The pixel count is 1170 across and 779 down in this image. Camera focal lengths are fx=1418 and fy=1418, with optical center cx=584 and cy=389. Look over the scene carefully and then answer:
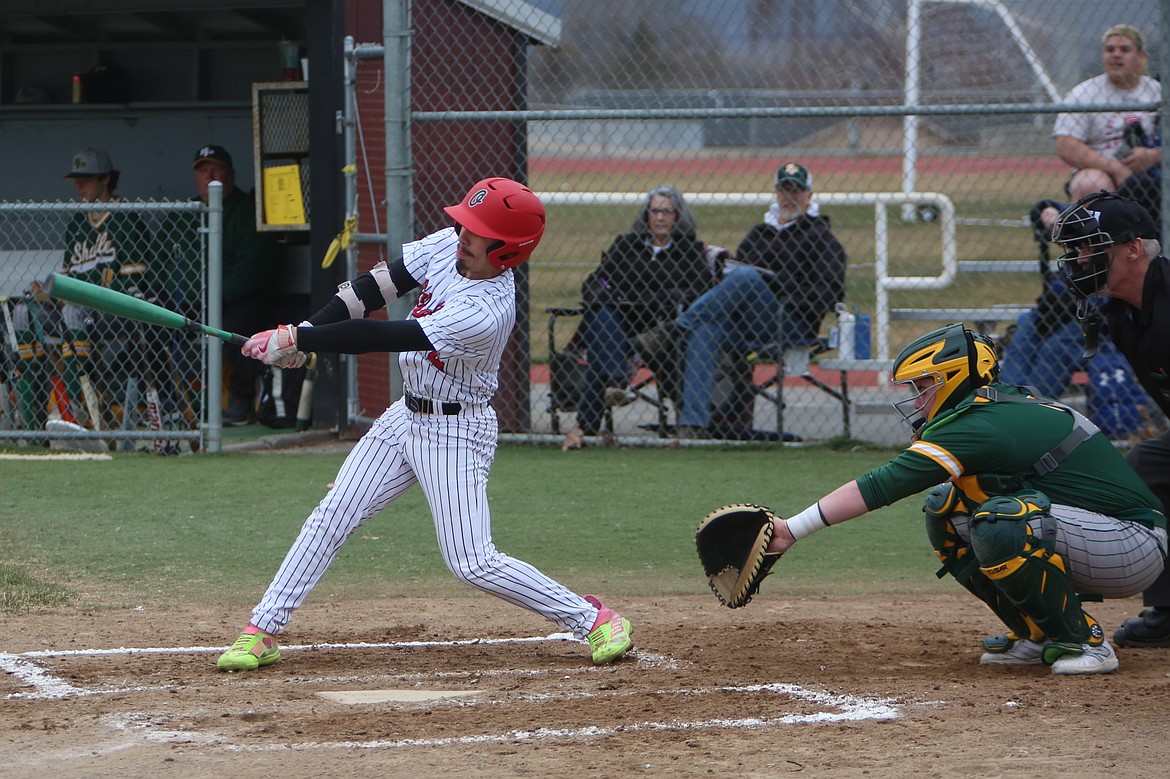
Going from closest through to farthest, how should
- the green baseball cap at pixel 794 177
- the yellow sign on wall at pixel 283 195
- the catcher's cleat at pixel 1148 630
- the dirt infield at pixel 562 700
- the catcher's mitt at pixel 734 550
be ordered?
1. the dirt infield at pixel 562 700
2. the catcher's mitt at pixel 734 550
3. the catcher's cleat at pixel 1148 630
4. the green baseball cap at pixel 794 177
5. the yellow sign on wall at pixel 283 195

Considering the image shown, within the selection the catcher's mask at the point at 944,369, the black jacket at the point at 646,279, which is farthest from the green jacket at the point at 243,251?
the catcher's mask at the point at 944,369

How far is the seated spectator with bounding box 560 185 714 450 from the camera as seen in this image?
28.4ft

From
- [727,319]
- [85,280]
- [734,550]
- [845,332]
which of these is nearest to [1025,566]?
[734,550]

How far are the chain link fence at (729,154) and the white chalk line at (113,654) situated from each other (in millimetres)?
3310

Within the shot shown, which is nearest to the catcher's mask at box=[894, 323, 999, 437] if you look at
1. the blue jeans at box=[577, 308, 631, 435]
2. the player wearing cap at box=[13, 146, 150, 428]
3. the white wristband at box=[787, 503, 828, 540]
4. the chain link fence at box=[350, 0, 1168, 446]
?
the white wristband at box=[787, 503, 828, 540]

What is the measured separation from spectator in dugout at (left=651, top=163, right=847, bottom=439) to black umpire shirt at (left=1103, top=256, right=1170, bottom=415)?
380 centimetres

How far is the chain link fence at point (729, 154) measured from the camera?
821 centimetres

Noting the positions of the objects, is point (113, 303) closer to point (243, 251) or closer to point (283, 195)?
point (283, 195)

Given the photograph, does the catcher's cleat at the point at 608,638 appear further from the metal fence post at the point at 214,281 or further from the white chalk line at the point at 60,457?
the white chalk line at the point at 60,457

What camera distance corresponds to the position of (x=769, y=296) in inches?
332

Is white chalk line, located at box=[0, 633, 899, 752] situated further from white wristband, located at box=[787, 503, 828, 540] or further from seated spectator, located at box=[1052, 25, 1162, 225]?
seated spectator, located at box=[1052, 25, 1162, 225]

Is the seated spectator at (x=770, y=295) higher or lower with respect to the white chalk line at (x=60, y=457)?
higher

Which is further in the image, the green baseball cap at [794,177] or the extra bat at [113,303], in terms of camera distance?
the green baseball cap at [794,177]

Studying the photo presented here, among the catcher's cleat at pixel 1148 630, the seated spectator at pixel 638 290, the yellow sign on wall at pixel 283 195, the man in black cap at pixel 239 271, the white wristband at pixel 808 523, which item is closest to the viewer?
the white wristband at pixel 808 523
